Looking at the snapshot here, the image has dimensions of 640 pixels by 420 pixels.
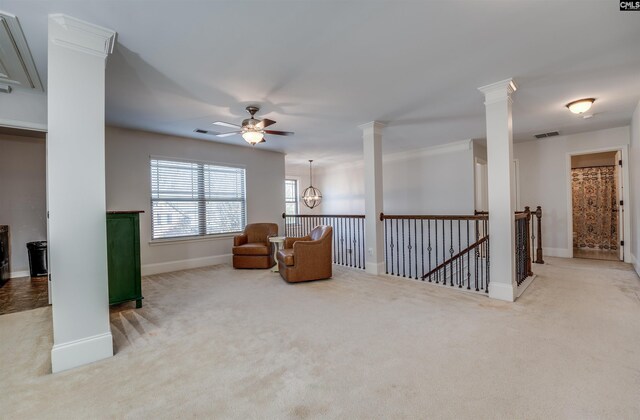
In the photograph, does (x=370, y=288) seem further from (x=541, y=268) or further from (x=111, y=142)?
(x=111, y=142)

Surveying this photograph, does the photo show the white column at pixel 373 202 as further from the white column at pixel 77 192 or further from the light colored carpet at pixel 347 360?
the white column at pixel 77 192

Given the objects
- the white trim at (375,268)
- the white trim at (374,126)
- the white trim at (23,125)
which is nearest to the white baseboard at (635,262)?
the white trim at (375,268)

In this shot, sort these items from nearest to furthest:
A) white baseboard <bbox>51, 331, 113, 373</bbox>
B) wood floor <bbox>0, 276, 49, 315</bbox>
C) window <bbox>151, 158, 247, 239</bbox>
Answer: white baseboard <bbox>51, 331, 113, 373</bbox> → wood floor <bbox>0, 276, 49, 315</bbox> → window <bbox>151, 158, 247, 239</bbox>

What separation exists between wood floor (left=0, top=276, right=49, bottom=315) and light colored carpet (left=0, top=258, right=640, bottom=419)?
0.30m

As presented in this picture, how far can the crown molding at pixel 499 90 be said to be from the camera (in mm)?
3127

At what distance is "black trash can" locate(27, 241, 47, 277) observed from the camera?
4523 millimetres

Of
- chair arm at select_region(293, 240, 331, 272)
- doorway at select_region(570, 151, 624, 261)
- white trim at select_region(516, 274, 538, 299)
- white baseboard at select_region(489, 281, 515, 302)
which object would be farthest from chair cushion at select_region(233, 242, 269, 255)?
doorway at select_region(570, 151, 624, 261)

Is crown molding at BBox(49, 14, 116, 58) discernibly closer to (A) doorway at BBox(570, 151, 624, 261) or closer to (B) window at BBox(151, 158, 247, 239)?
(B) window at BBox(151, 158, 247, 239)

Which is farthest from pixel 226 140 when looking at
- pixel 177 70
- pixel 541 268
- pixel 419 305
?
pixel 541 268

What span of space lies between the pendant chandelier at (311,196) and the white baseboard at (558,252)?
6.10 metres

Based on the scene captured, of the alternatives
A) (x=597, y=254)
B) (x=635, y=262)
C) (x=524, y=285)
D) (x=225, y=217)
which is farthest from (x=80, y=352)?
(x=597, y=254)

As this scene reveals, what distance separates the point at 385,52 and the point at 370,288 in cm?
276

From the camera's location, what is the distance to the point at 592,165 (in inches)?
265

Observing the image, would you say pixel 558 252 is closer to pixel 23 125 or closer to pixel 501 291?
pixel 501 291
